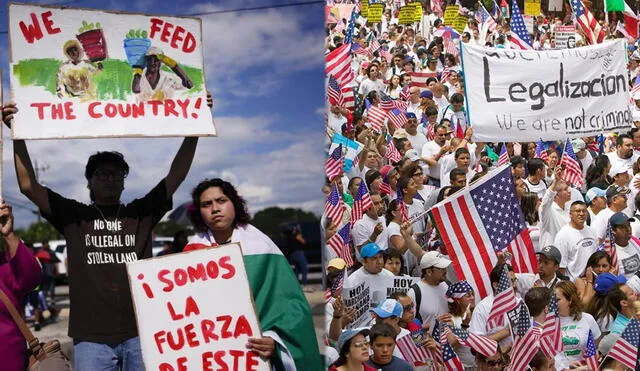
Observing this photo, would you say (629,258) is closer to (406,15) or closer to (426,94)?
(426,94)

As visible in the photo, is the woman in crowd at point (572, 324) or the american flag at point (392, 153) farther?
the american flag at point (392, 153)

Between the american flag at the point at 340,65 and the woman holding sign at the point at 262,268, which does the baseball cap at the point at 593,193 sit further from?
the woman holding sign at the point at 262,268

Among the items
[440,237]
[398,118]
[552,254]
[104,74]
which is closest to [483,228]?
[440,237]

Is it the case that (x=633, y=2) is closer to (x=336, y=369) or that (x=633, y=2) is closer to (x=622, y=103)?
(x=622, y=103)

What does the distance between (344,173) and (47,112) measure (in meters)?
6.49

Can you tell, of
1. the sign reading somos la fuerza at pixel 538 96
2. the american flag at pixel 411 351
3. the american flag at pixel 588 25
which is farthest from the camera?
the american flag at pixel 588 25

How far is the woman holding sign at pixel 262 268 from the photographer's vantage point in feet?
13.3

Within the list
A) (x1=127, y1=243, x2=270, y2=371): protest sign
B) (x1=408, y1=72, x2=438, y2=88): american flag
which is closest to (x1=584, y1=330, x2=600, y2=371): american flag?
(x1=127, y1=243, x2=270, y2=371): protest sign

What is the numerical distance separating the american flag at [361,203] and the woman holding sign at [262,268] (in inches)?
191

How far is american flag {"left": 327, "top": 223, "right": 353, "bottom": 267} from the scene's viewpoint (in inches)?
321

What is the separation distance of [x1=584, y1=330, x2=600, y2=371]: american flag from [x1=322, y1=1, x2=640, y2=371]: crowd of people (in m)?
0.01

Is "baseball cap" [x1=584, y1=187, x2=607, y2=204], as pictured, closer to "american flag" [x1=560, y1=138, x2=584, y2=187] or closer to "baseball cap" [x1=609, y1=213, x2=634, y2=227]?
"american flag" [x1=560, y1=138, x2=584, y2=187]

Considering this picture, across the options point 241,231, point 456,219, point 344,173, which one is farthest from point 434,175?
point 241,231

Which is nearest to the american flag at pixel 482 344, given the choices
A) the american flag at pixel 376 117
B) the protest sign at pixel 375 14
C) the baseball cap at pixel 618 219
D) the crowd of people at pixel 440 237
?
the crowd of people at pixel 440 237
